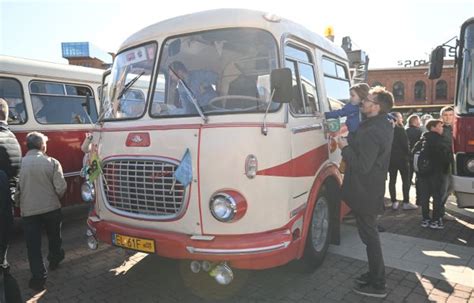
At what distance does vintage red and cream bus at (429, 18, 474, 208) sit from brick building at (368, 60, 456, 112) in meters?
42.9

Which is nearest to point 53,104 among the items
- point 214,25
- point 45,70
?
point 45,70

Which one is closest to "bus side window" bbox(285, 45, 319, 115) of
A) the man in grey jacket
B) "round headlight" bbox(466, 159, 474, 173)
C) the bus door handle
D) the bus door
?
the bus door

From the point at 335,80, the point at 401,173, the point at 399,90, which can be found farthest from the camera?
the point at 399,90

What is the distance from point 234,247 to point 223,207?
1.19ft

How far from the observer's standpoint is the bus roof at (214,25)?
145 inches

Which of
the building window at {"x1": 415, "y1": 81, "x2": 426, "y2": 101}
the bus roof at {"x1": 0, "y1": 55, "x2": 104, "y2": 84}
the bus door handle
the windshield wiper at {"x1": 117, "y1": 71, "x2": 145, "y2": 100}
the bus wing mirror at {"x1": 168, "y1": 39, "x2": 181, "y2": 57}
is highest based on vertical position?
the building window at {"x1": 415, "y1": 81, "x2": 426, "y2": 101}

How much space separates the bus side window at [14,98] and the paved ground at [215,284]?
2333 millimetres

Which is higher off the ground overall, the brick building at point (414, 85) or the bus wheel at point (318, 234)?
the brick building at point (414, 85)

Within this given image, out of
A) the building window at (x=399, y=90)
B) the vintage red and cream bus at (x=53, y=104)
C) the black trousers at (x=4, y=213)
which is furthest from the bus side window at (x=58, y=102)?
the building window at (x=399, y=90)

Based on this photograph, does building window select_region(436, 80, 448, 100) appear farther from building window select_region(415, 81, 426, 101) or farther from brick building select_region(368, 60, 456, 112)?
building window select_region(415, 81, 426, 101)

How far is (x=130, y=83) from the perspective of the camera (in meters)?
4.30

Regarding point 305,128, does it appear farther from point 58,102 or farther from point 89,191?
point 58,102

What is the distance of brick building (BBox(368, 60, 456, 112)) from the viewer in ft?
152

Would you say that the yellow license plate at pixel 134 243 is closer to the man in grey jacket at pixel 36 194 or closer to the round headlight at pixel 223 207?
the round headlight at pixel 223 207
